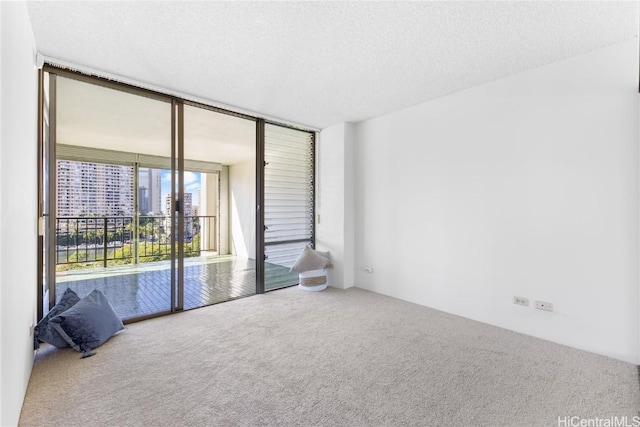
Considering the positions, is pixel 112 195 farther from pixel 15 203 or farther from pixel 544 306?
pixel 544 306

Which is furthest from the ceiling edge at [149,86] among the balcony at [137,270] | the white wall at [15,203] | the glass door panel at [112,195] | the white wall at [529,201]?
the white wall at [529,201]

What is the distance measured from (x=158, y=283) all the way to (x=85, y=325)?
1950 millimetres

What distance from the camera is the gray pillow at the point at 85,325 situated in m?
2.31

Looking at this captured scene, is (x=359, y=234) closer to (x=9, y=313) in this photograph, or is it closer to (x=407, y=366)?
(x=407, y=366)

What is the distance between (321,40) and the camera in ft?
7.11

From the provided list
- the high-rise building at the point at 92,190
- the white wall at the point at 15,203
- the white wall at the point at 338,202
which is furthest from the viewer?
the white wall at the point at 338,202

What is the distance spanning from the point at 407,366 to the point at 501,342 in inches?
38.3

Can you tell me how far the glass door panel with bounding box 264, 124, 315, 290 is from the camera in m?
4.18

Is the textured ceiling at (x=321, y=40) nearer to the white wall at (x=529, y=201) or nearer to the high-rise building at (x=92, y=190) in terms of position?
the white wall at (x=529, y=201)

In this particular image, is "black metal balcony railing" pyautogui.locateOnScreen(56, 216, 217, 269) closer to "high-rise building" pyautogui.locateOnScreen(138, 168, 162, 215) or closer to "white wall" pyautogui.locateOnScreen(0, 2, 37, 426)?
"high-rise building" pyautogui.locateOnScreen(138, 168, 162, 215)

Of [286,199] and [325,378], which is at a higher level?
[286,199]

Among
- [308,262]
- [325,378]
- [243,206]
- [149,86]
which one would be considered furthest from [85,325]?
[243,206]

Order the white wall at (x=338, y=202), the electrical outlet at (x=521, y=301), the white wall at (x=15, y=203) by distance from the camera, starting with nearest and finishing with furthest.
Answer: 1. the white wall at (x=15, y=203)
2. the electrical outlet at (x=521, y=301)
3. the white wall at (x=338, y=202)

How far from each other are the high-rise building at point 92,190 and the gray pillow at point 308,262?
215 cm
